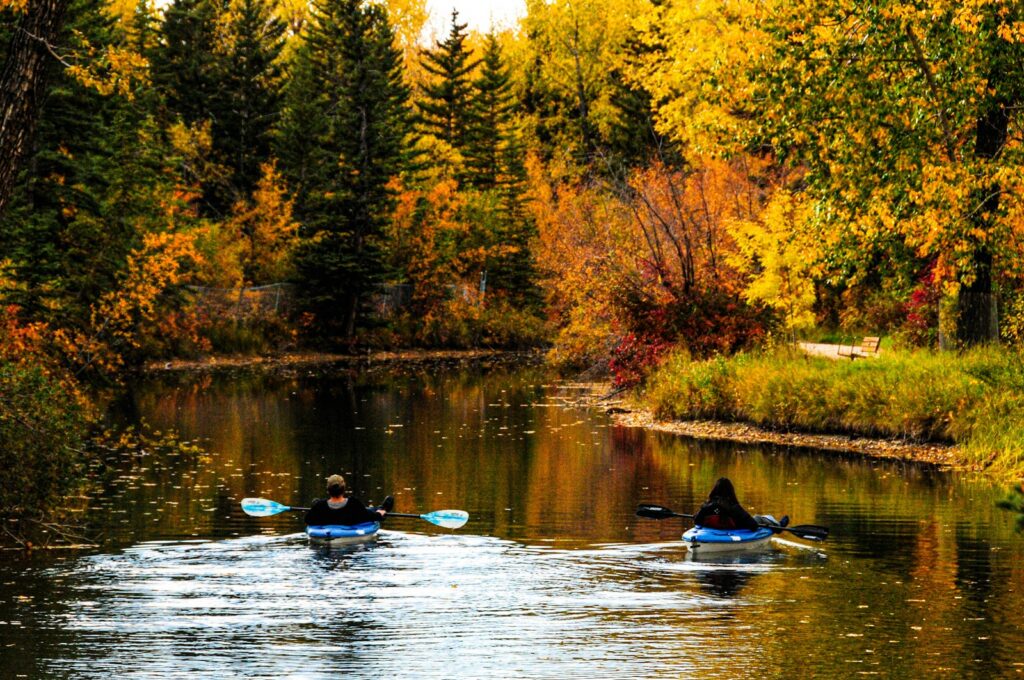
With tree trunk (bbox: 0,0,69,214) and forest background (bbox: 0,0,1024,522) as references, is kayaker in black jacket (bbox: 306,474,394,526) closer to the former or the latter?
forest background (bbox: 0,0,1024,522)

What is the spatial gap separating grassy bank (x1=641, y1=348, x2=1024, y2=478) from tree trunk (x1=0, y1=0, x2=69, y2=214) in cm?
1900

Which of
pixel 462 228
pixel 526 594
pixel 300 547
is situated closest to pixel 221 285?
pixel 462 228

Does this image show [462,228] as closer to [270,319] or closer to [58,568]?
[270,319]

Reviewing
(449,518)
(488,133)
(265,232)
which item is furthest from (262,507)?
(488,133)

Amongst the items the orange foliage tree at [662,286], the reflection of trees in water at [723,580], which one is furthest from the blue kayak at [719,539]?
the orange foliage tree at [662,286]

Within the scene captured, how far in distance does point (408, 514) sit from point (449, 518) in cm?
114

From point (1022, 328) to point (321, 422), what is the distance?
59.9ft

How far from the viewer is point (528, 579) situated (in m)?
17.6

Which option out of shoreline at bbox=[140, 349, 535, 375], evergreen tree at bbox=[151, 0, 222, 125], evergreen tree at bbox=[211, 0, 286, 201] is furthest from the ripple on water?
evergreen tree at bbox=[151, 0, 222, 125]

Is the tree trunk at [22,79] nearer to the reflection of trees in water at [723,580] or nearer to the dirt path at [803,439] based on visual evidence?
the reflection of trees in water at [723,580]

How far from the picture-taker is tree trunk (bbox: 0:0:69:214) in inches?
559

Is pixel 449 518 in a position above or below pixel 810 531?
below

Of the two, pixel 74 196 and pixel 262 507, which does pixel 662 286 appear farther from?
pixel 262 507

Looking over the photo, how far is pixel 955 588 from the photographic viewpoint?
669 inches
